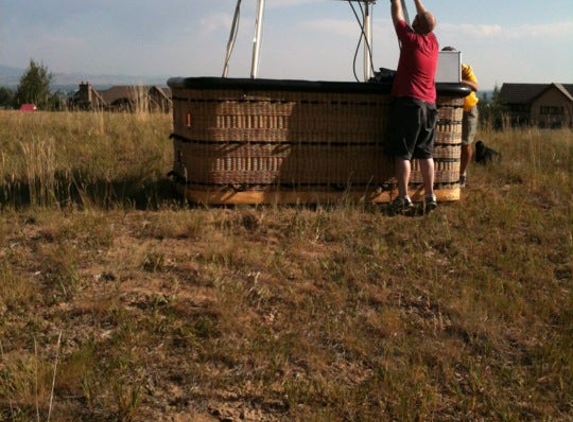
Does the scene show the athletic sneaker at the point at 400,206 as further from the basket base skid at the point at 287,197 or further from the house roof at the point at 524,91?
the house roof at the point at 524,91

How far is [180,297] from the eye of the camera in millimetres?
4121

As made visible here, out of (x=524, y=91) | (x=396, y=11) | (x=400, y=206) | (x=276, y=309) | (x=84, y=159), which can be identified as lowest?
(x=276, y=309)

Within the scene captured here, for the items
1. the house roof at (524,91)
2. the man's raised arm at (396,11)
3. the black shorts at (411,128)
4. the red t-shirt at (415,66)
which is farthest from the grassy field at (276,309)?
the house roof at (524,91)

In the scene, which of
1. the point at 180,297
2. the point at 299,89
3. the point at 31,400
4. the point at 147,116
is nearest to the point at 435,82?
the point at 299,89

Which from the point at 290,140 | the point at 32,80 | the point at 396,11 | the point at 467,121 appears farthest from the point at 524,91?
the point at 290,140

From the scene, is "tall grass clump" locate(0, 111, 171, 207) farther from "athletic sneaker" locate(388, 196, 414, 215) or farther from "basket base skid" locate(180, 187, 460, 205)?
"athletic sneaker" locate(388, 196, 414, 215)

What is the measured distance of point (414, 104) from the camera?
5766 mm

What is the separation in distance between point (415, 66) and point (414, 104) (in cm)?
32

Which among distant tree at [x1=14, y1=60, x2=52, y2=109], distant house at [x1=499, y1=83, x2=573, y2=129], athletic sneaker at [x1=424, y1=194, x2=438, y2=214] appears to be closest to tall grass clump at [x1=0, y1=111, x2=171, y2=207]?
athletic sneaker at [x1=424, y1=194, x2=438, y2=214]

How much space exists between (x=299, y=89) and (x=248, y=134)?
0.56 meters

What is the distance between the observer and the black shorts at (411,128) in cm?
578

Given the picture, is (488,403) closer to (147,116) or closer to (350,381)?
(350,381)

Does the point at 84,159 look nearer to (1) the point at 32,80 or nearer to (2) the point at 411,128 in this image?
(2) the point at 411,128

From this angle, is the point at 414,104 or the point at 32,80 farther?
the point at 32,80
